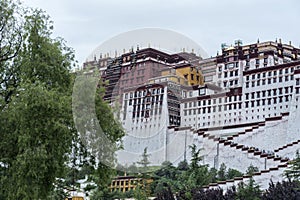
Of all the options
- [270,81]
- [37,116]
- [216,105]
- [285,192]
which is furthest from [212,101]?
[37,116]

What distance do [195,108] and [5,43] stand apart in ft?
58.0

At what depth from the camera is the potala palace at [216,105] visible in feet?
54.4

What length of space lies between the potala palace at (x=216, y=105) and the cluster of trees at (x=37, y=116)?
7.21 metres

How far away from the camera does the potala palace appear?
16.6 meters

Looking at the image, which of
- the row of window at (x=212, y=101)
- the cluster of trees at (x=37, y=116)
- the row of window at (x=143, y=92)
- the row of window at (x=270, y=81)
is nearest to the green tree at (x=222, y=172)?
the row of window at (x=143, y=92)

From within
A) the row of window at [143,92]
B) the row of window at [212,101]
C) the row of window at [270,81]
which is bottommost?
the row of window at [143,92]

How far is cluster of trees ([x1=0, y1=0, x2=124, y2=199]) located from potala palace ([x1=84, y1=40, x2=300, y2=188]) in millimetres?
7205

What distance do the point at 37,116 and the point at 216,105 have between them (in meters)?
19.0

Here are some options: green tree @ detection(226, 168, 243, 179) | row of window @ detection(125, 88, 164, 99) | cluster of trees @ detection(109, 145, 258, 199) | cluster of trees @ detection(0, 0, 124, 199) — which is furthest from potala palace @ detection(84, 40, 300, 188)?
cluster of trees @ detection(0, 0, 124, 199)

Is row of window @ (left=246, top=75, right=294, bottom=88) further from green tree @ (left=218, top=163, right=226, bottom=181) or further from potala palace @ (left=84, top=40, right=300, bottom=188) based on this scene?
green tree @ (left=218, top=163, right=226, bottom=181)

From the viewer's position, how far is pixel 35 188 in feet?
18.7

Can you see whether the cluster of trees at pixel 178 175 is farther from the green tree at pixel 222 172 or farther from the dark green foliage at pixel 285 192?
the dark green foliage at pixel 285 192

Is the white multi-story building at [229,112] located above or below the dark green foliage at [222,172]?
above

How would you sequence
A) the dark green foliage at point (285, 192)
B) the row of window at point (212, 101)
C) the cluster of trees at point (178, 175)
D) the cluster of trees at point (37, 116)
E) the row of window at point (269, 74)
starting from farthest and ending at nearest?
the row of window at point (212, 101) → the row of window at point (269, 74) → the cluster of trees at point (178, 175) → the dark green foliage at point (285, 192) → the cluster of trees at point (37, 116)
